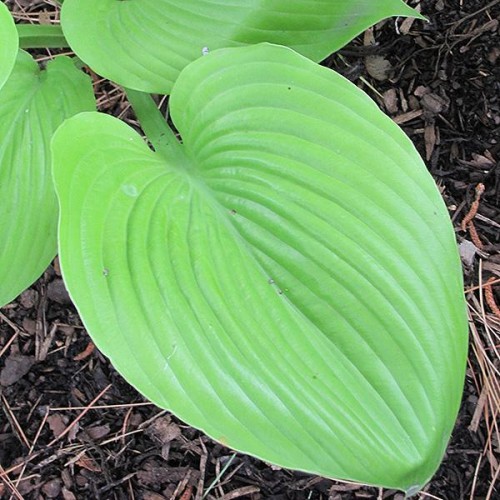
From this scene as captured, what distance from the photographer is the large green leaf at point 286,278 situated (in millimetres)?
792

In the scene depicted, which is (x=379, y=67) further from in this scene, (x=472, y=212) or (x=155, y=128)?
(x=155, y=128)

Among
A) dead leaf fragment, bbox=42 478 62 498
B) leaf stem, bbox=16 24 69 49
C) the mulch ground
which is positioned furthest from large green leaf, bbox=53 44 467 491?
dead leaf fragment, bbox=42 478 62 498

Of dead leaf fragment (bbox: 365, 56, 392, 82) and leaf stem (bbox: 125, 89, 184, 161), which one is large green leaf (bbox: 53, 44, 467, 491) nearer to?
leaf stem (bbox: 125, 89, 184, 161)

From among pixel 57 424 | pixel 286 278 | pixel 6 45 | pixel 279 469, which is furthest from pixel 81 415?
pixel 6 45

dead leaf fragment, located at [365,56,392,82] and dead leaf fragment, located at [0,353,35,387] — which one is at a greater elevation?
dead leaf fragment, located at [365,56,392,82]

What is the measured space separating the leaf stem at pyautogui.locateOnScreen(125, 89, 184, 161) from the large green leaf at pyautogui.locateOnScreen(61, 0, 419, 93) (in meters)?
0.08

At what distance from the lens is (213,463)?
1.36 meters

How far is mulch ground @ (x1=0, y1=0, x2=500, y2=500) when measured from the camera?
135cm

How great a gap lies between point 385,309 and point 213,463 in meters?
0.69

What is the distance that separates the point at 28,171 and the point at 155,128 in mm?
230

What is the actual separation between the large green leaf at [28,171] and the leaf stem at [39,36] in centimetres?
10

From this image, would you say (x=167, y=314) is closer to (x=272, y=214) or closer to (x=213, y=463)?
(x=272, y=214)

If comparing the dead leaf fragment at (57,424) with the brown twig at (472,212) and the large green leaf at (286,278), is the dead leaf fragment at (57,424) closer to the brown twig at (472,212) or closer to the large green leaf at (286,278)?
the large green leaf at (286,278)

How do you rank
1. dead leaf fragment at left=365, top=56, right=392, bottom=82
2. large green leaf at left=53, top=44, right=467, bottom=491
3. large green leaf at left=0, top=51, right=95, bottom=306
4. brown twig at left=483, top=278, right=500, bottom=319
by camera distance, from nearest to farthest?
large green leaf at left=53, top=44, right=467, bottom=491
large green leaf at left=0, top=51, right=95, bottom=306
brown twig at left=483, top=278, right=500, bottom=319
dead leaf fragment at left=365, top=56, right=392, bottom=82
